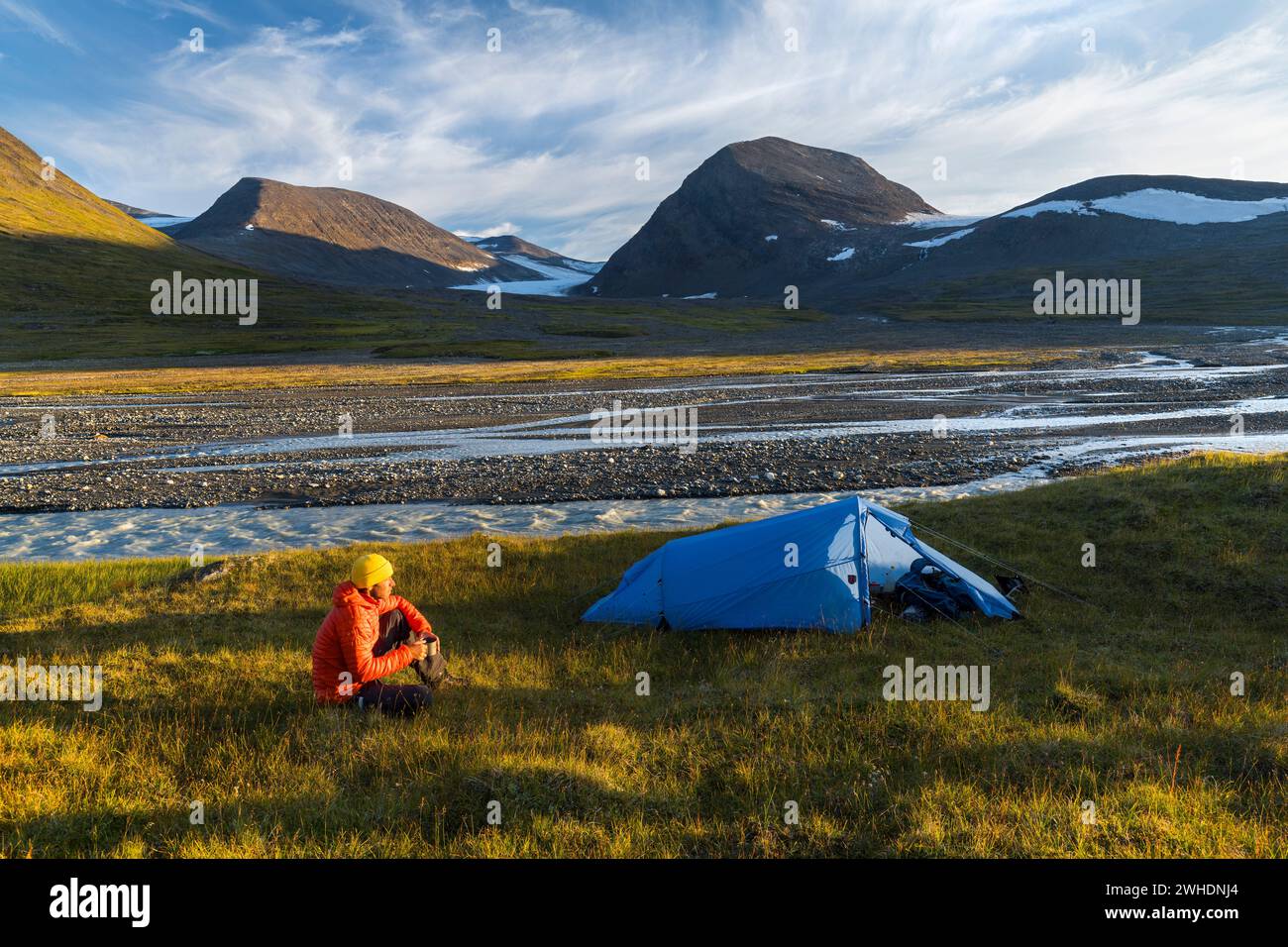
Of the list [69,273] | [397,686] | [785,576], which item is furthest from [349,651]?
[69,273]

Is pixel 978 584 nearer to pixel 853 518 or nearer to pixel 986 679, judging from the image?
pixel 853 518

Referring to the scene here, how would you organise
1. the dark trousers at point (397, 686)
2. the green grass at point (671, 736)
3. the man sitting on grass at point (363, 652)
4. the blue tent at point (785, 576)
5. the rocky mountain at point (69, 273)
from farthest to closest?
the rocky mountain at point (69, 273)
the blue tent at point (785, 576)
the dark trousers at point (397, 686)
the man sitting on grass at point (363, 652)
the green grass at point (671, 736)

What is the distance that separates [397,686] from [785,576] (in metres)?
6.15

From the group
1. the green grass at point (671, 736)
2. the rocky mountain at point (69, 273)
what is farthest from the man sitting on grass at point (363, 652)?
the rocky mountain at point (69, 273)

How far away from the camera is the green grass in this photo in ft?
19.3

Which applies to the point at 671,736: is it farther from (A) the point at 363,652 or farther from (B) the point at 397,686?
(A) the point at 363,652

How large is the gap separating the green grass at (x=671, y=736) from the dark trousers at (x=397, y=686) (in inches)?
10.4

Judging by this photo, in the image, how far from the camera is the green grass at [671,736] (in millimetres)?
5887

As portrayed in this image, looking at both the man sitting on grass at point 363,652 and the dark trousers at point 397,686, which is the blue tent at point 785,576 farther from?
the man sitting on grass at point 363,652

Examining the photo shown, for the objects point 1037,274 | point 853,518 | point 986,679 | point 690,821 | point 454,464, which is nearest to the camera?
point 690,821

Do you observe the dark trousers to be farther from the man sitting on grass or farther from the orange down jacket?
the orange down jacket
